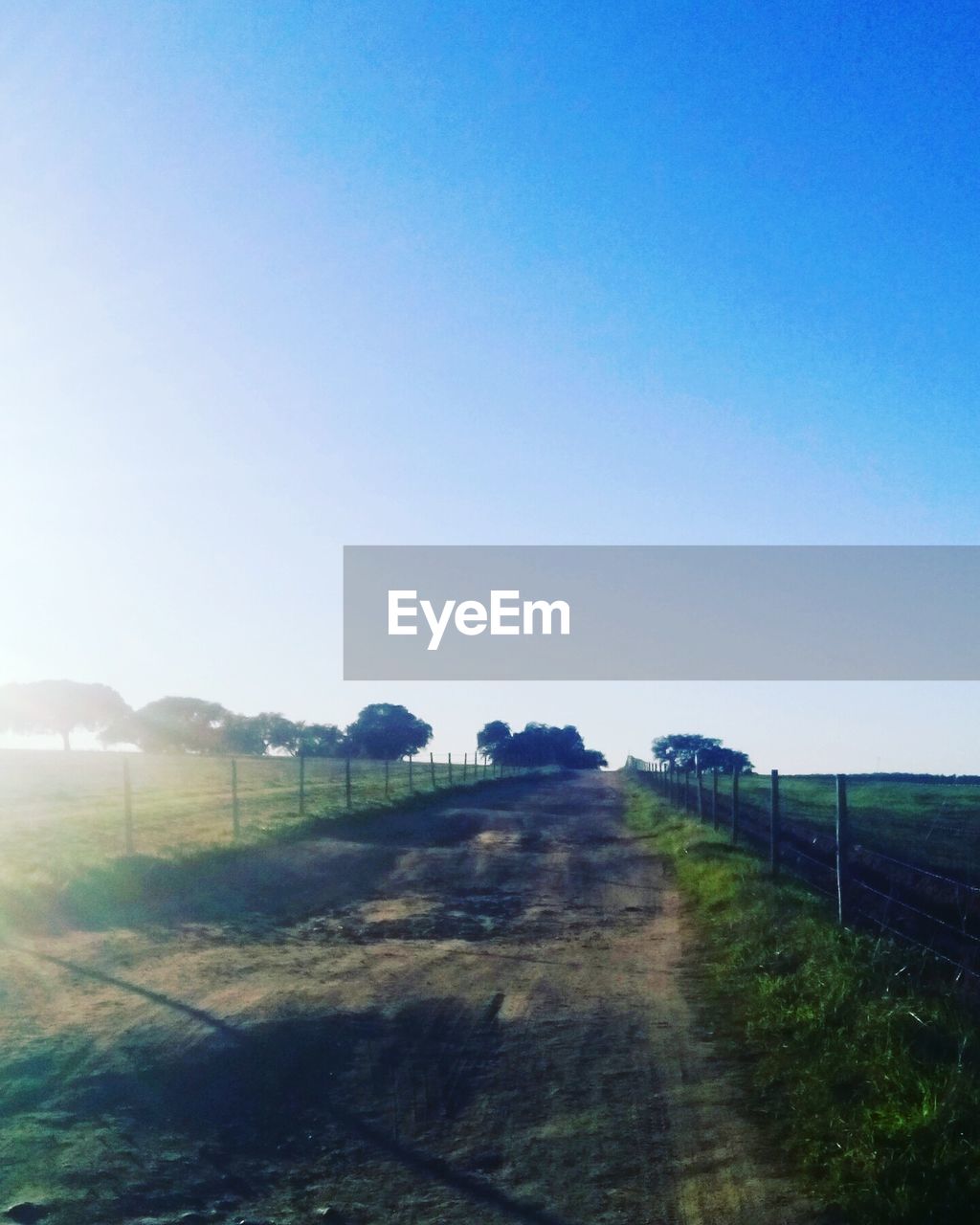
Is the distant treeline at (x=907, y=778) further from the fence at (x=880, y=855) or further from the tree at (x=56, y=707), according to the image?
the tree at (x=56, y=707)

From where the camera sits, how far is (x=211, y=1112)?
758 centimetres

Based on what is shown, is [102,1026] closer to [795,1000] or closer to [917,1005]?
[795,1000]

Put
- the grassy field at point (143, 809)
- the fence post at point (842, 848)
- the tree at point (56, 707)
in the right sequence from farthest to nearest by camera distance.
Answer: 1. the tree at point (56, 707)
2. the grassy field at point (143, 809)
3. the fence post at point (842, 848)

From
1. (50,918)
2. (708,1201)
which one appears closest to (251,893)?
(50,918)

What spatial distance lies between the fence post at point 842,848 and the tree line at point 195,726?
9742 cm

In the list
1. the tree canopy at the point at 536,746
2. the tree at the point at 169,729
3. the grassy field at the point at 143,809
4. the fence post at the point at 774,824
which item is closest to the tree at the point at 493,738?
the tree canopy at the point at 536,746

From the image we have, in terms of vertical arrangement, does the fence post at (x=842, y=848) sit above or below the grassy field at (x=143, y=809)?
above

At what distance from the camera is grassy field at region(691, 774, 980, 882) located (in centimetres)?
2152

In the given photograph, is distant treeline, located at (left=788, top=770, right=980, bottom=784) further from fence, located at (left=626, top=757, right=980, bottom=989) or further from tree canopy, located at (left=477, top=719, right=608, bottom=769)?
tree canopy, located at (left=477, top=719, right=608, bottom=769)

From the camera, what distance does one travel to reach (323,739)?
143875 millimetres

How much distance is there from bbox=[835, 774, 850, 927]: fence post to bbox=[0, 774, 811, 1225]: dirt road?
1875 mm

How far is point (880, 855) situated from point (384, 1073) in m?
7.87

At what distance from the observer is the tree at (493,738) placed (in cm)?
16568

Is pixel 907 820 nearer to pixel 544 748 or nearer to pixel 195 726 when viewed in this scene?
pixel 195 726
